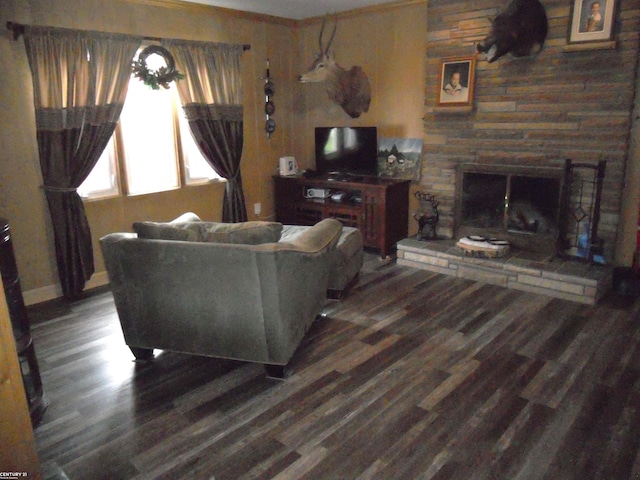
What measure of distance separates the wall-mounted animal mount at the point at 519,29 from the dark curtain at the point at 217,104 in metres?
2.55

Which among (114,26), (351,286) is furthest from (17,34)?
(351,286)

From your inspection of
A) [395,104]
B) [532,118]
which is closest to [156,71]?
[395,104]

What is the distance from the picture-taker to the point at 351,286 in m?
4.30

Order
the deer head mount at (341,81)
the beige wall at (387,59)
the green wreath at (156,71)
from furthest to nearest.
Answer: the deer head mount at (341,81) < the beige wall at (387,59) < the green wreath at (156,71)

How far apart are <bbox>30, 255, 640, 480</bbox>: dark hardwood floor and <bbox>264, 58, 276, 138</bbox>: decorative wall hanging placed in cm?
288

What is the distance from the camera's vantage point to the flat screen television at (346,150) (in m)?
5.29

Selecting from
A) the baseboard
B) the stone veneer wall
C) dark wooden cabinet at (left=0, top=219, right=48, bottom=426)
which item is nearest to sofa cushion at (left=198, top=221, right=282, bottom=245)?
dark wooden cabinet at (left=0, top=219, right=48, bottom=426)

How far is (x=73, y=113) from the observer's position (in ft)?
12.9

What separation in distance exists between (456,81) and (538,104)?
0.81 metres

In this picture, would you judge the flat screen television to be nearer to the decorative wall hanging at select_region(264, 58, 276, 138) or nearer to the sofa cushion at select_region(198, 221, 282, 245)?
the decorative wall hanging at select_region(264, 58, 276, 138)

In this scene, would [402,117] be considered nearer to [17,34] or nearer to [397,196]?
[397,196]

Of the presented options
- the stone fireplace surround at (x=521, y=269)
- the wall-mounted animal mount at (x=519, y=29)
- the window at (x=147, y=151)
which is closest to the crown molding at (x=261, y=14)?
the window at (x=147, y=151)

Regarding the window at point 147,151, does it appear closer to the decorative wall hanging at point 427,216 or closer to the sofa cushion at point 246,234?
the sofa cushion at point 246,234

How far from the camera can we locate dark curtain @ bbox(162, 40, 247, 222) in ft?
15.5
